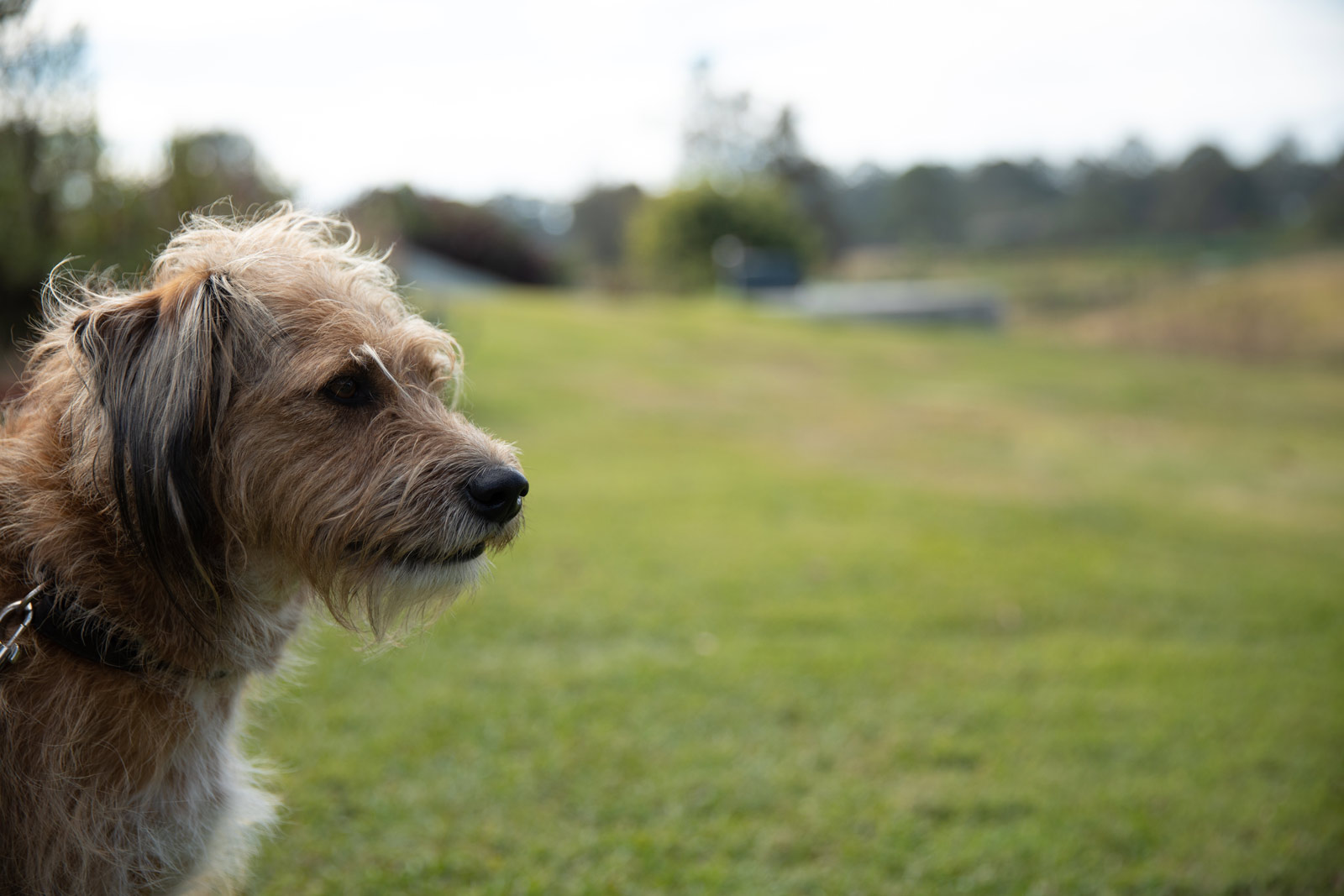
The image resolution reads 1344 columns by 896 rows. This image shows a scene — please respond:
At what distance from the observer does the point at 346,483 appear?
6.86ft

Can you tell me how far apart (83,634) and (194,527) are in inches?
12.6

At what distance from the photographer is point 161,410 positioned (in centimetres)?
190

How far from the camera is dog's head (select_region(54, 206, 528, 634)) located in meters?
1.91

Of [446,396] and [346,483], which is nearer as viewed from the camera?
[346,483]

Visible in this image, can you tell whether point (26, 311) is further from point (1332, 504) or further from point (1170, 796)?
point (1332, 504)

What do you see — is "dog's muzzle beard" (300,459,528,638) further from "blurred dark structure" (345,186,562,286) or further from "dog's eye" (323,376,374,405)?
"blurred dark structure" (345,186,562,286)

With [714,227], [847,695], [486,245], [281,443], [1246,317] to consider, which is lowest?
[847,695]

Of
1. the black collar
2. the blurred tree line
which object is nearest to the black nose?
the black collar

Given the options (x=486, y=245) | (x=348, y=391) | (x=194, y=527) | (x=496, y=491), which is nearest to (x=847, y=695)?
(x=496, y=491)

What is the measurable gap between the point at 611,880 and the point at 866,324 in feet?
71.4

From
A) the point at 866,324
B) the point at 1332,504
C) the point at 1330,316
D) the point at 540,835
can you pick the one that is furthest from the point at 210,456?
the point at 1330,316

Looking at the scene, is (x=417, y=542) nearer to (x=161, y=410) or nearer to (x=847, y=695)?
(x=161, y=410)

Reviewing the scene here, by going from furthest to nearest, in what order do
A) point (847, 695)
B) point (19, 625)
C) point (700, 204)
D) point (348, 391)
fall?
point (700, 204), point (847, 695), point (348, 391), point (19, 625)

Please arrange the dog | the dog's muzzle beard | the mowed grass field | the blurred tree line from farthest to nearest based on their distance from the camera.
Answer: the blurred tree line, the mowed grass field, the dog's muzzle beard, the dog
